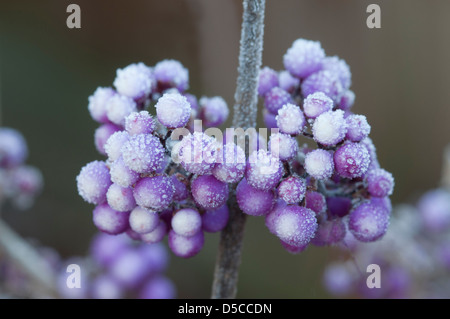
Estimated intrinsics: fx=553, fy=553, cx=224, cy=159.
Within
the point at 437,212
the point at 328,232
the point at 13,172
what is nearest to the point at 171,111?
the point at 328,232

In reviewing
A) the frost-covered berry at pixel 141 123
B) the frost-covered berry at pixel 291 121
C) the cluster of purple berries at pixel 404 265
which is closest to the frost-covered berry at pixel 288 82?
the frost-covered berry at pixel 291 121

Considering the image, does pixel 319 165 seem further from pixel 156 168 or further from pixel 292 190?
pixel 156 168

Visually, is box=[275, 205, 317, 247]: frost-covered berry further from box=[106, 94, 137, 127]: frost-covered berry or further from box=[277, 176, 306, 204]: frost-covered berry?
box=[106, 94, 137, 127]: frost-covered berry

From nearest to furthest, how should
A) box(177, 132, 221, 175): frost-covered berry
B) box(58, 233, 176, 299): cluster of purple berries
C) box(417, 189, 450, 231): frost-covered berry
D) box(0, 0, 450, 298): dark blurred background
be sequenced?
1. box(177, 132, 221, 175): frost-covered berry
2. box(58, 233, 176, 299): cluster of purple berries
3. box(417, 189, 450, 231): frost-covered berry
4. box(0, 0, 450, 298): dark blurred background

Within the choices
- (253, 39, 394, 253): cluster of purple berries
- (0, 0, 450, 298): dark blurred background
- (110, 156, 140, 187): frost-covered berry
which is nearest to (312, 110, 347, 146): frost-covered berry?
(253, 39, 394, 253): cluster of purple berries

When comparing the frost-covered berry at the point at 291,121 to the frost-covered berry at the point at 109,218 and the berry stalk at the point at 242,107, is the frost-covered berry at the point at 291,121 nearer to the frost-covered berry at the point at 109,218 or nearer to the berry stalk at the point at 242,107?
the berry stalk at the point at 242,107
